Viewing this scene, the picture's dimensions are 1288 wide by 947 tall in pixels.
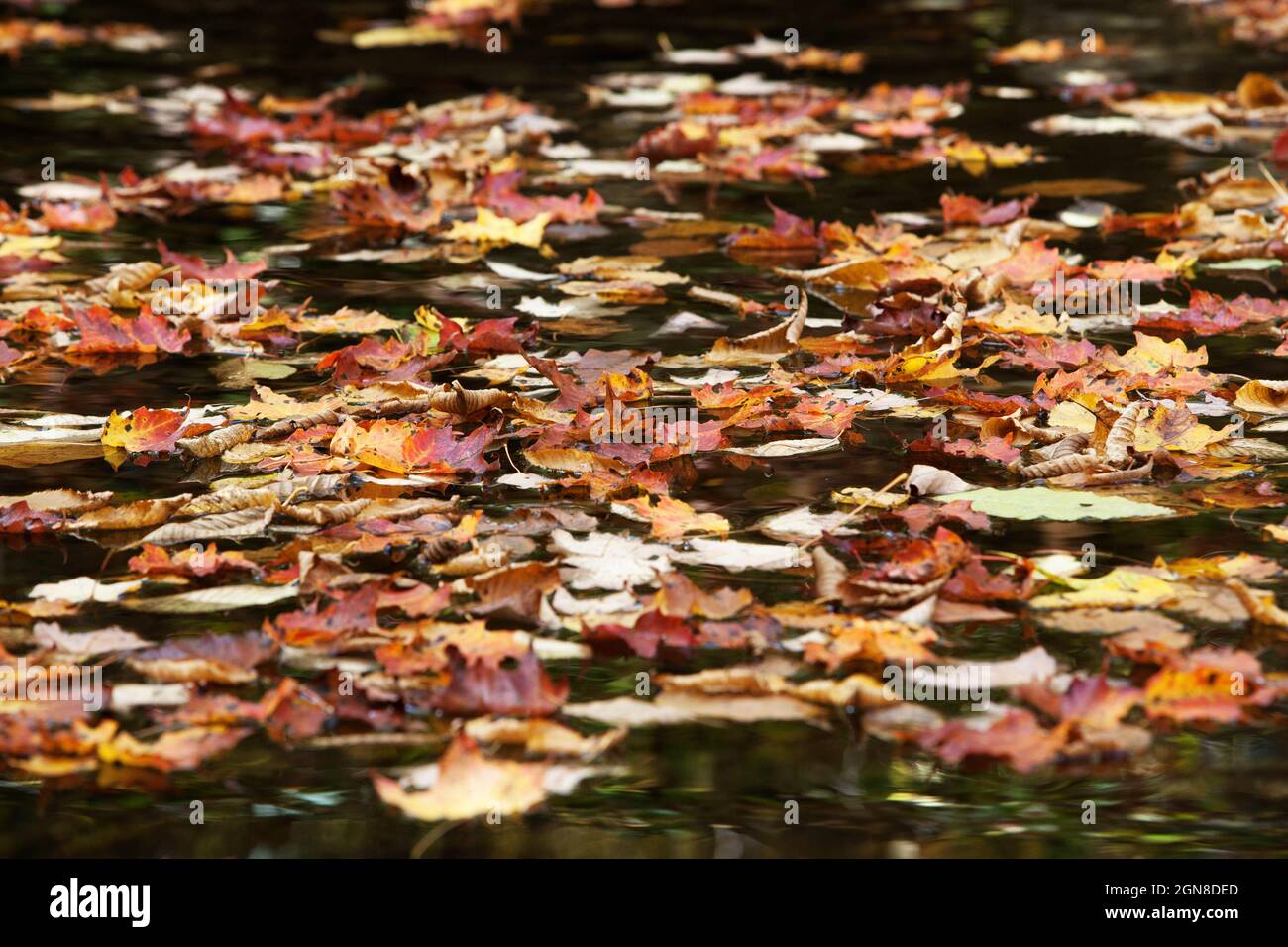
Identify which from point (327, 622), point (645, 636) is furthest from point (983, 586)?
point (327, 622)

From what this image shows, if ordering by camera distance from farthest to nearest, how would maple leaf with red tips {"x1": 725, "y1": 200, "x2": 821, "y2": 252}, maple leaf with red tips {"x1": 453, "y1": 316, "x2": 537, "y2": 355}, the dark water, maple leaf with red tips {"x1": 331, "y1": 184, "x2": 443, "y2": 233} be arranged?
maple leaf with red tips {"x1": 331, "y1": 184, "x2": 443, "y2": 233} < maple leaf with red tips {"x1": 725, "y1": 200, "x2": 821, "y2": 252} < maple leaf with red tips {"x1": 453, "y1": 316, "x2": 537, "y2": 355} < the dark water

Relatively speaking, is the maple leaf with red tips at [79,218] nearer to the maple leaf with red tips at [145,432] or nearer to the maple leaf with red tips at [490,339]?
the maple leaf with red tips at [490,339]

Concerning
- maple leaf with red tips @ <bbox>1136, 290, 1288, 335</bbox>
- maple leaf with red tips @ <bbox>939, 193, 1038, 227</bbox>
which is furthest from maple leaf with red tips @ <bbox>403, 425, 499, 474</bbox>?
maple leaf with red tips @ <bbox>939, 193, 1038, 227</bbox>

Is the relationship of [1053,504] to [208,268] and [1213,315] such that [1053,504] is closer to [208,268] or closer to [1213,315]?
[1213,315]

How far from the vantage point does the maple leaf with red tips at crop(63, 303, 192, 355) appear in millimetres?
3836

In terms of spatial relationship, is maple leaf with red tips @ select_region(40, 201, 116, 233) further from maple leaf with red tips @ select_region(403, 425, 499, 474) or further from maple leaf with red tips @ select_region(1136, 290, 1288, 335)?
maple leaf with red tips @ select_region(1136, 290, 1288, 335)

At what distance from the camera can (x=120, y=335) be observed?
152 inches

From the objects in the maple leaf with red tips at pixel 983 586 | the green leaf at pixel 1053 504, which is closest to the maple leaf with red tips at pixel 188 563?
the maple leaf with red tips at pixel 983 586

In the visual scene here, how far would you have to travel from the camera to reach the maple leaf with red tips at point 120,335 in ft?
12.6

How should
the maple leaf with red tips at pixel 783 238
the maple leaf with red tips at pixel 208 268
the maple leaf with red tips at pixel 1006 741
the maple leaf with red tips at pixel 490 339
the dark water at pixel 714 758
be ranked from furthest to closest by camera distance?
the maple leaf with red tips at pixel 783 238, the maple leaf with red tips at pixel 208 268, the maple leaf with red tips at pixel 490 339, the maple leaf with red tips at pixel 1006 741, the dark water at pixel 714 758

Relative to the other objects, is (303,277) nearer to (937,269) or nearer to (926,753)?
(937,269)

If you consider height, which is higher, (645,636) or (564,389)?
(564,389)

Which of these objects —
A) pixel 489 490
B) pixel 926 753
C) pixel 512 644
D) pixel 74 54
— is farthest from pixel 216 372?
pixel 74 54

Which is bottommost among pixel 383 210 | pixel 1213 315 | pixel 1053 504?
pixel 1053 504
